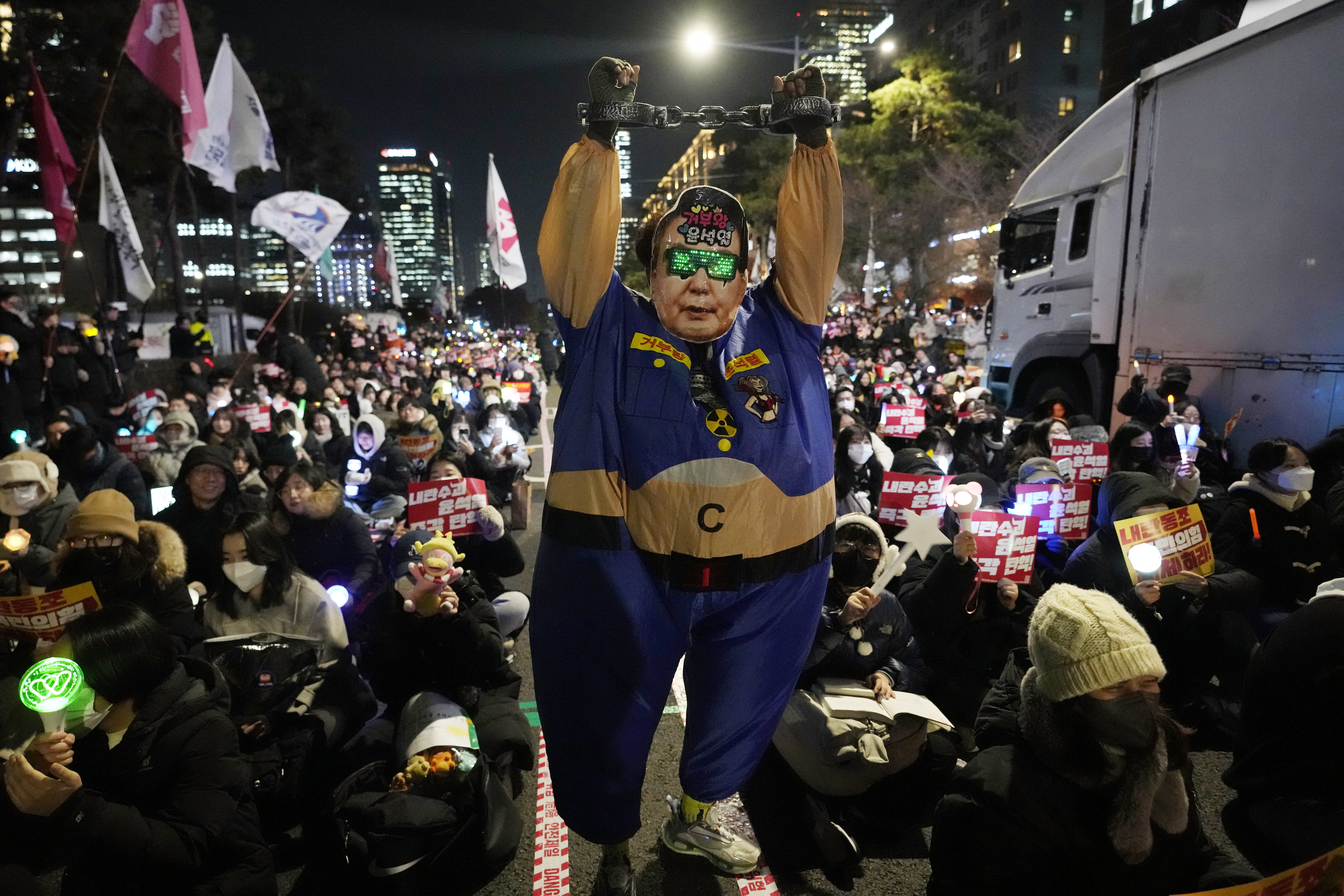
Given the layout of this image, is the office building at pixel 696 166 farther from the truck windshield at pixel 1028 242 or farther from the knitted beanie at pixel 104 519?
the knitted beanie at pixel 104 519

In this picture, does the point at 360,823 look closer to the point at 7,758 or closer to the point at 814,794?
the point at 7,758

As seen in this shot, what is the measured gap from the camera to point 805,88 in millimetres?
2434

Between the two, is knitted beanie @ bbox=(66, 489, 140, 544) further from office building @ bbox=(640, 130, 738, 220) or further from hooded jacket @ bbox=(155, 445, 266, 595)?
office building @ bbox=(640, 130, 738, 220)

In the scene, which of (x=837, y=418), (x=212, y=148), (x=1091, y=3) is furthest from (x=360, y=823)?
(x=1091, y=3)

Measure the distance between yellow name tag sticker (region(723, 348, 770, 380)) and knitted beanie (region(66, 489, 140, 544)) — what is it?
10.4ft

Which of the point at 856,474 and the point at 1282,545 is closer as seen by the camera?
the point at 1282,545

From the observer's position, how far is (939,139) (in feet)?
93.4

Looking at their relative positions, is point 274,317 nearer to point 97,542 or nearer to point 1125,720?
point 97,542

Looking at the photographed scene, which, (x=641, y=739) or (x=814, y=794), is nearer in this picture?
(x=641, y=739)

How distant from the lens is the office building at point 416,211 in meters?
140

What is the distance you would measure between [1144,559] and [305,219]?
10.9 m

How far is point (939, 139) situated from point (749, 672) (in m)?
29.8

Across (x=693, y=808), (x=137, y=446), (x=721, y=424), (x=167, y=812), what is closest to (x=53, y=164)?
(x=137, y=446)

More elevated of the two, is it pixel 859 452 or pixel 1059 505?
pixel 859 452
